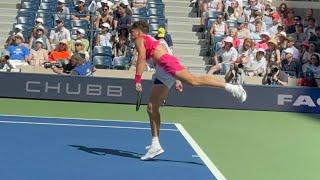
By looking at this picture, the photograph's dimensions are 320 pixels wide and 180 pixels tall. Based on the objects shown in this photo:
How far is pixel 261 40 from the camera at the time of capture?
60.6ft

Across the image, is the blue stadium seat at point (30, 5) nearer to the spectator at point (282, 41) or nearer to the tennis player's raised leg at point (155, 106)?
the spectator at point (282, 41)

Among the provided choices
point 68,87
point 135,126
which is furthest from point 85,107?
point 135,126

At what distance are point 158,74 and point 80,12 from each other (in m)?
11.5

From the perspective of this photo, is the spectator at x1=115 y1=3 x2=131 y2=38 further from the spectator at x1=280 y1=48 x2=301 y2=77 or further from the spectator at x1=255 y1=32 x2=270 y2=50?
the spectator at x1=280 y1=48 x2=301 y2=77

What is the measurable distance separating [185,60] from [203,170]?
11018 millimetres

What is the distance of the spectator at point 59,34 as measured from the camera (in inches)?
704

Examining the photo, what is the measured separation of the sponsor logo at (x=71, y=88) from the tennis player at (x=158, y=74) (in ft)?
21.6

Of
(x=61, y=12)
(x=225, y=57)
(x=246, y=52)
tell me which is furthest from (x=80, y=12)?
(x=246, y=52)

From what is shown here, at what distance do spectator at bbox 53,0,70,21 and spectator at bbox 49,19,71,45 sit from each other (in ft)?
4.15

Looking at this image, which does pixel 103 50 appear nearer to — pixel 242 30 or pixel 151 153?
pixel 242 30

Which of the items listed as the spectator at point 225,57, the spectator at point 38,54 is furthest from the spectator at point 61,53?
the spectator at point 225,57

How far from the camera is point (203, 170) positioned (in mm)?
8359

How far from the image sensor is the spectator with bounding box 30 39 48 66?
661 inches

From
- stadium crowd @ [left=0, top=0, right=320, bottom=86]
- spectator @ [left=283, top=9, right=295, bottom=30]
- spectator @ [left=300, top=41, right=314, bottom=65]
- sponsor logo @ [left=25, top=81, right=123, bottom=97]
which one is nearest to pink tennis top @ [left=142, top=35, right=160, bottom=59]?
stadium crowd @ [left=0, top=0, right=320, bottom=86]
